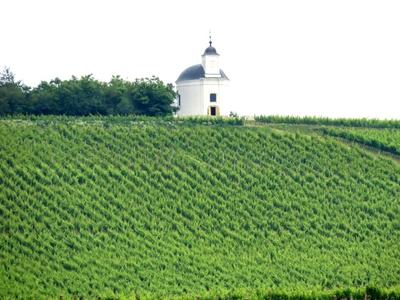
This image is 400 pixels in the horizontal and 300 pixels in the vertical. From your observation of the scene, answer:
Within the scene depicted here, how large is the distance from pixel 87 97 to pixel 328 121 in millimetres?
12556

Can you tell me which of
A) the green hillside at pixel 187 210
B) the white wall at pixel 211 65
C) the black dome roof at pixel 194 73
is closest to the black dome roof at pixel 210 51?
the white wall at pixel 211 65

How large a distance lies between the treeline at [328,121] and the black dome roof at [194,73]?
782cm

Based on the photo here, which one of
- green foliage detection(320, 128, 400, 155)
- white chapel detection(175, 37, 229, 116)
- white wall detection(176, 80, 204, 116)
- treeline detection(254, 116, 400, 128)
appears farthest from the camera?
white wall detection(176, 80, 204, 116)

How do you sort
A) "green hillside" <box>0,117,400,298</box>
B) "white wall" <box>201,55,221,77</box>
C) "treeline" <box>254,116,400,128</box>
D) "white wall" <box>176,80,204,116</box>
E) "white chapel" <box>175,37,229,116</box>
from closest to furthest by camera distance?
1. "green hillside" <box>0,117,400,298</box>
2. "treeline" <box>254,116,400,128</box>
3. "white chapel" <box>175,37,229,116</box>
4. "white wall" <box>176,80,204,116</box>
5. "white wall" <box>201,55,221,77</box>

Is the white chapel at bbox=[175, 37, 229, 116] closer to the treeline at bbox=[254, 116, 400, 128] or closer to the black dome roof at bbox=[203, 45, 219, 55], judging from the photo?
the black dome roof at bbox=[203, 45, 219, 55]

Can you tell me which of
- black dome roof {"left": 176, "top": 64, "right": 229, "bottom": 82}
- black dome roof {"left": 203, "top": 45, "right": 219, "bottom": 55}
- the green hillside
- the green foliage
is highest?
black dome roof {"left": 203, "top": 45, "right": 219, "bottom": 55}

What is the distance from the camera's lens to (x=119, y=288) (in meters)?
37.9

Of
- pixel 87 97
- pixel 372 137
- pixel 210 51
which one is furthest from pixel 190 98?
pixel 372 137

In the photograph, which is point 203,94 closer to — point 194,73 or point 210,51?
point 194,73

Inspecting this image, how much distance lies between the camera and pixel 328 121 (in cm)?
5844

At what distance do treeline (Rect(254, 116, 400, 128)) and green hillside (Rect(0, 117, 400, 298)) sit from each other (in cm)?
250

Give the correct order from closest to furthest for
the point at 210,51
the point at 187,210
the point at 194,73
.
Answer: the point at 187,210, the point at 210,51, the point at 194,73

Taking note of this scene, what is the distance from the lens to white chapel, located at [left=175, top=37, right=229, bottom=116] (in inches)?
2537

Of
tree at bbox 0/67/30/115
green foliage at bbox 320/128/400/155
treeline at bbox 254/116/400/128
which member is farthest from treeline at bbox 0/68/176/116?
green foliage at bbox 320/128/400/155
